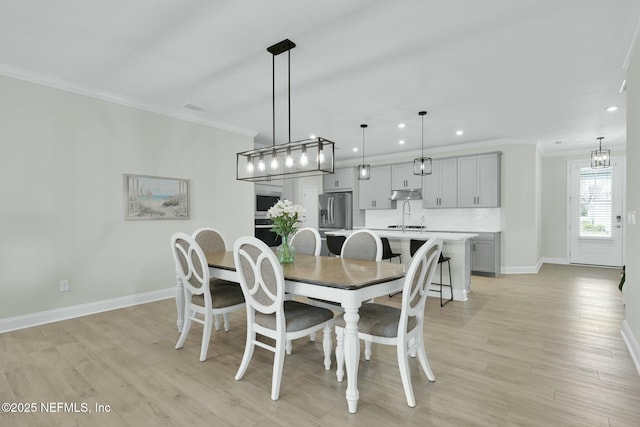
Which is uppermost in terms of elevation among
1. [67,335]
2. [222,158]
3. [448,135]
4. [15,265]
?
[448,135]

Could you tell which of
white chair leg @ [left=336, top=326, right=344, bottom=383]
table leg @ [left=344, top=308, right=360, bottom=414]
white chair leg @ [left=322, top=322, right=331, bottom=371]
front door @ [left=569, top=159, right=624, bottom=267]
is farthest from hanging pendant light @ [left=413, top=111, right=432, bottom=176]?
front door @ [left=569, top=159, right=624, bottom=267]

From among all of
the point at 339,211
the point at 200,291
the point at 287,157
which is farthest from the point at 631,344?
the point at 339,211

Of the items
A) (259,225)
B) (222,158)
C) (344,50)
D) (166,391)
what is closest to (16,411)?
(166,391)

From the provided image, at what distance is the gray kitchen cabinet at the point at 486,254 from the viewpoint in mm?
6000

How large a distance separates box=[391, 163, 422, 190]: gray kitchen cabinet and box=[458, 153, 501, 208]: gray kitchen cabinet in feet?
2.90

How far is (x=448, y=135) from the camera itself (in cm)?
584

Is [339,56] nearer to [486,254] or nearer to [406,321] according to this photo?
[406,321]

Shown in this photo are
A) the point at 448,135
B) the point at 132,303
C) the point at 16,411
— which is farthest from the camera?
the point at 448,135

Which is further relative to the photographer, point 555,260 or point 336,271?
point 555,260

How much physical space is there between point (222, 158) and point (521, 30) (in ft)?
13.3

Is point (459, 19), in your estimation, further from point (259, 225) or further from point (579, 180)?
point (579, 180)

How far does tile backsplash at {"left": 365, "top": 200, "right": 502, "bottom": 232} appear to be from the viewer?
257 inches

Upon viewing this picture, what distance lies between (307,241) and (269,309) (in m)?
1.49

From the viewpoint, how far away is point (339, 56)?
2980mm
